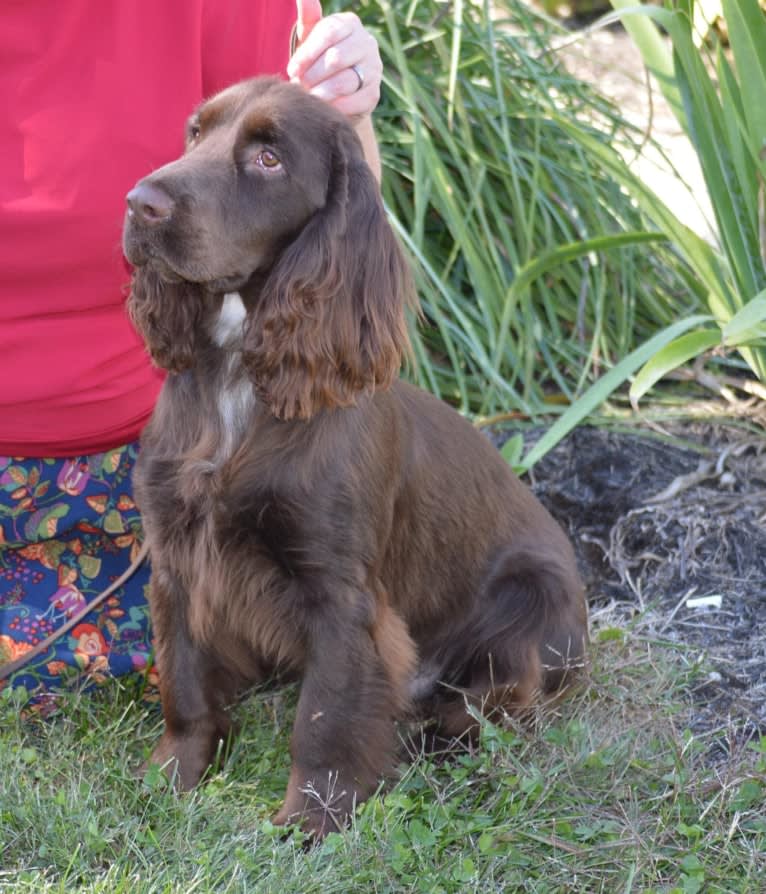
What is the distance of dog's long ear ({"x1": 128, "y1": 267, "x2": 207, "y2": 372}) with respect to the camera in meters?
2.41

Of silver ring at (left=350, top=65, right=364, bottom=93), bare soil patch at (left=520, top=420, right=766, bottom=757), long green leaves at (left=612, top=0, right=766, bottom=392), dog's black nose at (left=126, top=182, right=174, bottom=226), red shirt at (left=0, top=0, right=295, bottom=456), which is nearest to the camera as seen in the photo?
dog's black nose at (left=126, top=182, right=174, bottom=226)

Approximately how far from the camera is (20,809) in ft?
7.30

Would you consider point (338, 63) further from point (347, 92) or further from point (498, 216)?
point (498, 216)

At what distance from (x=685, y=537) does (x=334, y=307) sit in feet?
4.71

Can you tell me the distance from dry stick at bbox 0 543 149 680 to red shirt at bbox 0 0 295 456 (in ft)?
1.02

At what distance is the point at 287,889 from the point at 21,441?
115 centimetres

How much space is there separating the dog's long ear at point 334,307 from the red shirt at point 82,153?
0.54 meters

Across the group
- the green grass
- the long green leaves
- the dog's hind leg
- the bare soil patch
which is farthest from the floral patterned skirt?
the long green leaves

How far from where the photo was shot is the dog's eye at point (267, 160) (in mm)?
2209

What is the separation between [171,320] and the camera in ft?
7.89

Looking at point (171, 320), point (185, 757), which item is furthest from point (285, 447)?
point (185, 757)

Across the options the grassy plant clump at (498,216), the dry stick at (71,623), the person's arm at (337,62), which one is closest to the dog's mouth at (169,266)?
the person's arm at (337,62)

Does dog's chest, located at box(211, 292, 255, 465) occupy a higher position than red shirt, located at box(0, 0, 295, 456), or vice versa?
red shirt, located at box(0, 0, 295, 456)

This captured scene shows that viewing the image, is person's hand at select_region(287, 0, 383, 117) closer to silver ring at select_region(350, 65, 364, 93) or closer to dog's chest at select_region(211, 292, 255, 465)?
silver ring at select_region(350, 65, 364, 93)
